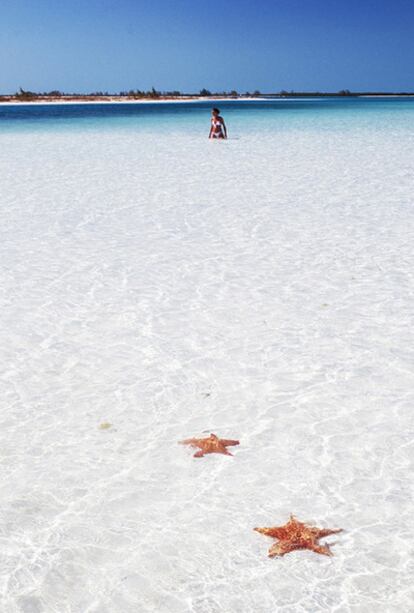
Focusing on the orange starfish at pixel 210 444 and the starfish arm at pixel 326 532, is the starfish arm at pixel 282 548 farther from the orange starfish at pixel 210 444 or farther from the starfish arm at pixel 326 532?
the orange starfish at pixel 210 444

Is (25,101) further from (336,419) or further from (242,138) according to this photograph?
(336,419)

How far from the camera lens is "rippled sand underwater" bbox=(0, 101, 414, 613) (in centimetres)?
309

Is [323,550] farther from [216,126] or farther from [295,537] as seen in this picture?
[216,126]

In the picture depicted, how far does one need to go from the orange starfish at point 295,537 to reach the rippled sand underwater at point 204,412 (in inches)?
2.0

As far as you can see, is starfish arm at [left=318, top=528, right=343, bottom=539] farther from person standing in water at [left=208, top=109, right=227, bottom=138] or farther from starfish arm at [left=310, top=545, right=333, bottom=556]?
person standing in water at [left=208, top=109, right=227, bottom=138]

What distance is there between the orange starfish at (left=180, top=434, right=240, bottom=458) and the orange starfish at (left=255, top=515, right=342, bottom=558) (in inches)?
33.3

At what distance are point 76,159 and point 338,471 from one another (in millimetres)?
19655

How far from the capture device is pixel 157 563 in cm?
316

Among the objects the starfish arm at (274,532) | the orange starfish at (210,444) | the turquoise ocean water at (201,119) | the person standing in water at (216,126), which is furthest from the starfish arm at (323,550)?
the turquoise ocean water at (201,119)

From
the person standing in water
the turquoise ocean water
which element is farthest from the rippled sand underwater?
the turquoise ocean water

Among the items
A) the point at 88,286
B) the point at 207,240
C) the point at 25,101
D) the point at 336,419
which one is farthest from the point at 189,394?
the point at 25,101

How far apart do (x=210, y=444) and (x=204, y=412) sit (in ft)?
1.64

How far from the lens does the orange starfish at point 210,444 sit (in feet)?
13.5

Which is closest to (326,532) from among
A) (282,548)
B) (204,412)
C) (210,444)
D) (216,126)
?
(282,548)
